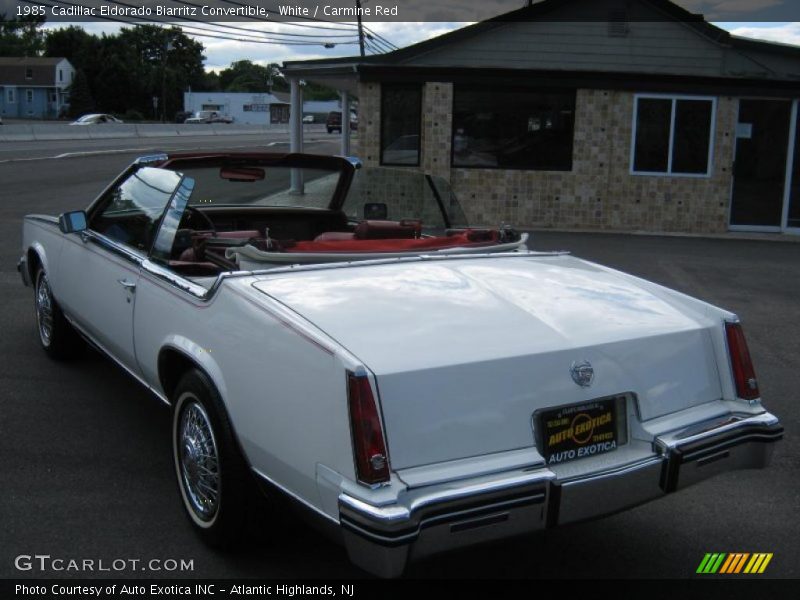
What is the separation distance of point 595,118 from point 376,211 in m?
11.1

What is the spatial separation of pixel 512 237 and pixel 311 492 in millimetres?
2230

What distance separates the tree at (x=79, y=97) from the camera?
275 feet

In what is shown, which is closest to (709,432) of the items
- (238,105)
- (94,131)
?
(94,131)

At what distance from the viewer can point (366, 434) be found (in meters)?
2.82

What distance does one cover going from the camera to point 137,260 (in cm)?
452

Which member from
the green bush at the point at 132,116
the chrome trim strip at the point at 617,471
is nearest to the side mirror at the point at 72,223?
the chrome trim strip at the point at 617,471

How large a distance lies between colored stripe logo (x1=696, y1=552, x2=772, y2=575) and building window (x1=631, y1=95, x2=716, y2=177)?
41.6 ft

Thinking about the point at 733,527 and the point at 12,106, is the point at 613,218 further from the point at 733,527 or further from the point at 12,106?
the point at 12,106

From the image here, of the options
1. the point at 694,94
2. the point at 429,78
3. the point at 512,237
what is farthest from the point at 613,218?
the point at 512,237

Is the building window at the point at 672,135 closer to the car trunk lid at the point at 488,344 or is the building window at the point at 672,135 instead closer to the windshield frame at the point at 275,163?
the windshield frame at the point at 275,163

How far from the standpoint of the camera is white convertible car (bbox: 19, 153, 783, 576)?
2.85 meters

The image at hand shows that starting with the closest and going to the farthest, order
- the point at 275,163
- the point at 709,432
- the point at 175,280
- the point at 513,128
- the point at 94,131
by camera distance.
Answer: the point at 709,432 → the point at 175,280 → the point at 275,163 → the point at 513,128 → the point at 94,131

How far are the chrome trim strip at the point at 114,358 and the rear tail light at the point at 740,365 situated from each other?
2.45 metres

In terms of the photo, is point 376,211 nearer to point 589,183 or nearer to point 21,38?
point 589,183
